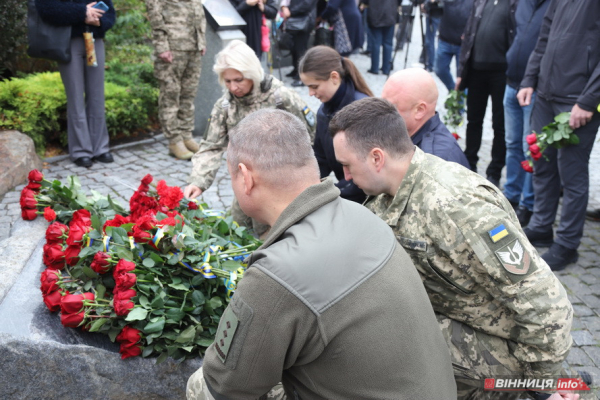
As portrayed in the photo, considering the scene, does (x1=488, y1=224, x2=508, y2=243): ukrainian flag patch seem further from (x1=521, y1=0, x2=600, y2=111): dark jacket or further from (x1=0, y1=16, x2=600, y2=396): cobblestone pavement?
(x1=521, y1=0, x2=600, y2=111): dark jacket

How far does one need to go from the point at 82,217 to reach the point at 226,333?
174 centimetres

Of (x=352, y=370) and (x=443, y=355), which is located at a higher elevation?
(x=352, y=370)

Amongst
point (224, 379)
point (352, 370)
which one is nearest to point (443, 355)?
point (352, 370)

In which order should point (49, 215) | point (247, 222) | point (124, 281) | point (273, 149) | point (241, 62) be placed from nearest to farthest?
point (273, 149) < point (124, 281) < point (49, 215) < point (241, 62) < point (247, 222)

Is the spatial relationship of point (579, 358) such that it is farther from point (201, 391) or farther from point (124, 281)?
point (124, 281)

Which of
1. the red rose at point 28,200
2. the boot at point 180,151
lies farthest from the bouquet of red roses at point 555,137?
the boot at point 180,151

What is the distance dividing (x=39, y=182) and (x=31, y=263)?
72 cm

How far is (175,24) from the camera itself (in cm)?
632

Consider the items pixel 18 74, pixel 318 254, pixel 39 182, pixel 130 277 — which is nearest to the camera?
pixel 318 254

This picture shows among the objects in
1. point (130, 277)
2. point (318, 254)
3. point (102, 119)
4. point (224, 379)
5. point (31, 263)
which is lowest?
point (102, 119)

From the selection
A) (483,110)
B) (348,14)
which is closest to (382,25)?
(348,14)

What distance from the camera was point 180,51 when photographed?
642cm

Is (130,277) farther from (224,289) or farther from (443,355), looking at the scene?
(443,355)

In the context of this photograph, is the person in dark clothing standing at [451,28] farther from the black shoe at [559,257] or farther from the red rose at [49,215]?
the red rose at [49,215]
